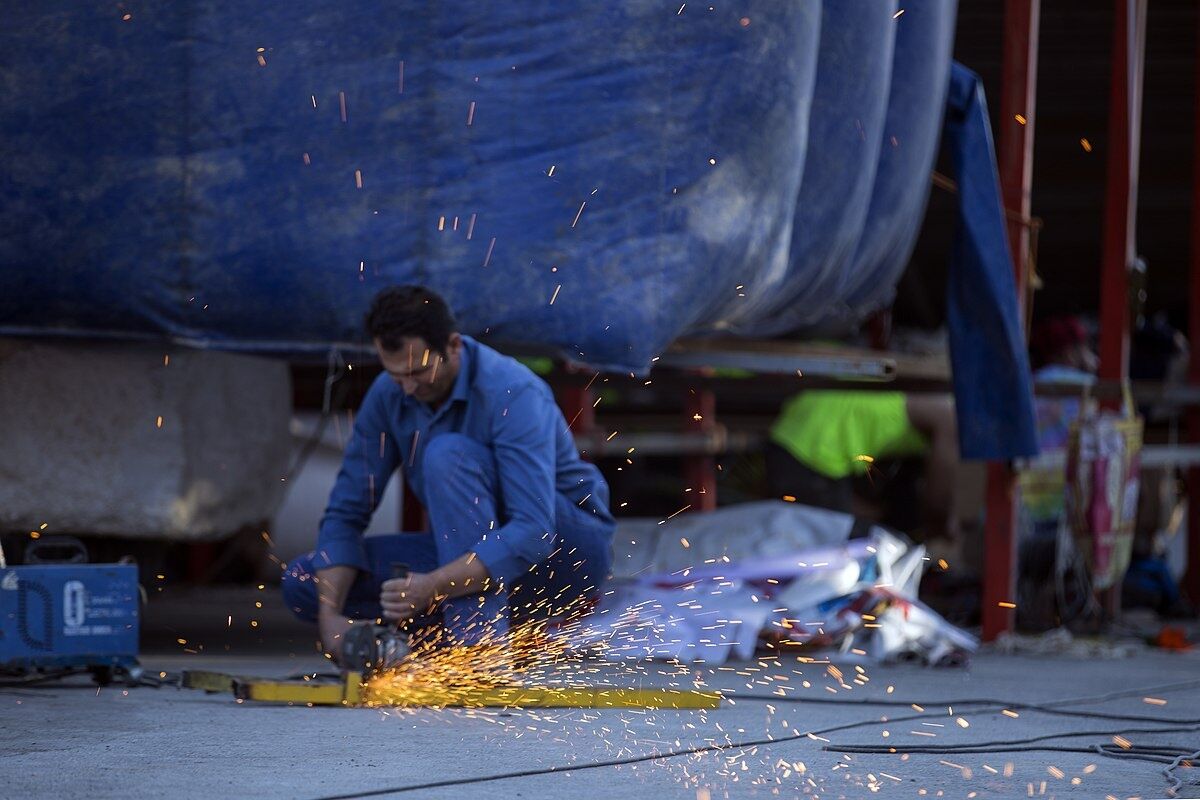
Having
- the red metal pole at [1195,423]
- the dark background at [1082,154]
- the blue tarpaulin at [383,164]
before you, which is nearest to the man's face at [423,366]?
the blue tarpaulin at [383,164]

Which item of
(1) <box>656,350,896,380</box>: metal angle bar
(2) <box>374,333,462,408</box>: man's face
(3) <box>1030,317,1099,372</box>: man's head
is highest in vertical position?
(2) <box>374,333,462,408</box>: man's face

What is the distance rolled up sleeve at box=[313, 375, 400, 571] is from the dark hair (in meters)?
0.32

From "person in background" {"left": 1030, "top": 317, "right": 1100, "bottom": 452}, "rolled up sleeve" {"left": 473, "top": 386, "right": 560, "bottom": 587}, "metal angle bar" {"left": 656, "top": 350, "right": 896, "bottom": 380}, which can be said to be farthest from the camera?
"person in background" {"left": 1030, "top": 317, "right": 1100, "bottom": 452}

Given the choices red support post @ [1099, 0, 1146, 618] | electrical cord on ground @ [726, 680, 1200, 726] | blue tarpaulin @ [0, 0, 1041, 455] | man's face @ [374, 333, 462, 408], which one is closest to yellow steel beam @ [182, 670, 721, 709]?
electrical cord on ground @ [726, 680, 1200, 726]

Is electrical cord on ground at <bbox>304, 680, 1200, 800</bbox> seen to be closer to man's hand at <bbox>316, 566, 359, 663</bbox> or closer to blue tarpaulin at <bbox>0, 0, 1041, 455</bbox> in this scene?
man's hand at <bbox>316, 566, 359, 663</bbox>

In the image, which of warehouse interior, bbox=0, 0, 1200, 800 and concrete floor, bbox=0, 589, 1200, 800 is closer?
concrete floor, bbox=0, 589, 1200, 800

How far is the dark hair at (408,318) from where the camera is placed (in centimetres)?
404

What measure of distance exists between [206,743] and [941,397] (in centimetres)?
540

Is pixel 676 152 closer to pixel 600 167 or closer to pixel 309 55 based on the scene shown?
pixel 600 167

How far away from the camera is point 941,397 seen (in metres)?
8.07

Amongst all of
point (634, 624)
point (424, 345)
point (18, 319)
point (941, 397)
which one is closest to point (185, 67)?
point (18, 319)

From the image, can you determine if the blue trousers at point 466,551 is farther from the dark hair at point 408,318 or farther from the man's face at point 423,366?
the dark hair at point 408,318

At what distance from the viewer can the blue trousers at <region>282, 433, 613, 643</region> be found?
160 inches

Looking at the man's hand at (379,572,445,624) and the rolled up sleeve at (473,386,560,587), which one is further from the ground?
the rolled up sleeve at (473,386,560,587)
